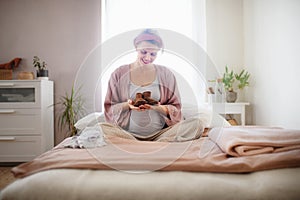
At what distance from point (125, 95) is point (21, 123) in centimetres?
173

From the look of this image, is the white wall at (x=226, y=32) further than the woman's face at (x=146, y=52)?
Yes

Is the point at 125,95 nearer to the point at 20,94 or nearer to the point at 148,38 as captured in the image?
the point at 148,38

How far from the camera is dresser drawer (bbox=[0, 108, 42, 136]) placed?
2885mm

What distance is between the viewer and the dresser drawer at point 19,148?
2879 mm

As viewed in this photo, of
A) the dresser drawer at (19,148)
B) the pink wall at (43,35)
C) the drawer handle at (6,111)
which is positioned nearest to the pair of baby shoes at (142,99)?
the dresser drawer at (19,148)

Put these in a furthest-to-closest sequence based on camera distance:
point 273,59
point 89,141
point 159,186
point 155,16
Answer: point 155,16, point 273,59, point 89,141, point 159,186

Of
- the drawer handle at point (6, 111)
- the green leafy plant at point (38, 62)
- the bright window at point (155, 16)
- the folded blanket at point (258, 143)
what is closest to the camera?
the folded blanket at point (258, 143)

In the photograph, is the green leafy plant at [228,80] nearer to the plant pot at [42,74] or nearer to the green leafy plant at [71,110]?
the green leafy plant at [71,110]

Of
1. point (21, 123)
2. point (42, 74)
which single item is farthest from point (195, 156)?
point (42, 74)

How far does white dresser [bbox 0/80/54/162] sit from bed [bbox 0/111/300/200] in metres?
1.76

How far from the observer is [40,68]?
3193 millimetres

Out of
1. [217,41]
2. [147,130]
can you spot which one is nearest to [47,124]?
[147,130]

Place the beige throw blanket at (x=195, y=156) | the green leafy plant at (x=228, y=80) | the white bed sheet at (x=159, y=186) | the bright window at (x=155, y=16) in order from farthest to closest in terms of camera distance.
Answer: the bright window at (x=155, y=16)
the green leafy plant at (x=228, y=80)
the beige throw blanket at (x=195, y=156)
the white bed sheet at (x=159, y=186)

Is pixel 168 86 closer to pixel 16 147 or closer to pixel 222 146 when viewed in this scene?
pixel 222 146
